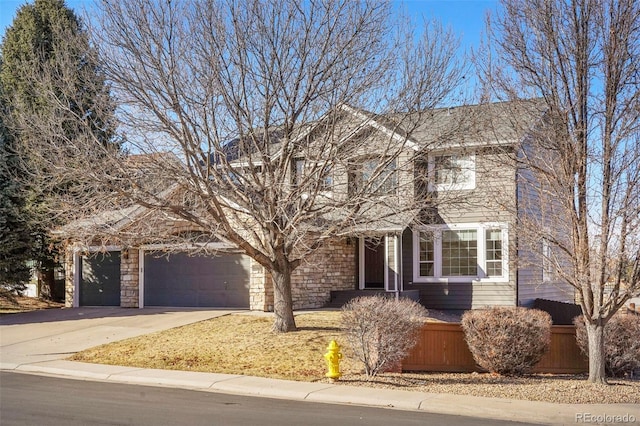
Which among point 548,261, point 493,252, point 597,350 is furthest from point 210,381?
point 493,252

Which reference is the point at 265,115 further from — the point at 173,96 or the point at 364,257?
the point at 364,257

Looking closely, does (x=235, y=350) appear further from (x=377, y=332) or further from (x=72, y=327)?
(x=72, y=327)

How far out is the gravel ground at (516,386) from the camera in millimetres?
11484

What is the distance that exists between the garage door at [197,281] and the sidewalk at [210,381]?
1.91m

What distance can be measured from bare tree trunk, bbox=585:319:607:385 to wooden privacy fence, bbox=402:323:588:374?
5.99ft

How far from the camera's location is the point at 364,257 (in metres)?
24.5

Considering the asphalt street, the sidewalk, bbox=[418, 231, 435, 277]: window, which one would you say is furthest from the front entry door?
the asphalt street

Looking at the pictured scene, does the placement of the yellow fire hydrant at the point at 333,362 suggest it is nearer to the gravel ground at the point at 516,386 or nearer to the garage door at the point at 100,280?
the gravel ground at the point at 516,386

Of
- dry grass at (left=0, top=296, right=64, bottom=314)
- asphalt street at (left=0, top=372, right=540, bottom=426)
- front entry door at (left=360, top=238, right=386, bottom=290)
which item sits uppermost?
front entry door at (left=360, top=238, right=386, bottom=290)

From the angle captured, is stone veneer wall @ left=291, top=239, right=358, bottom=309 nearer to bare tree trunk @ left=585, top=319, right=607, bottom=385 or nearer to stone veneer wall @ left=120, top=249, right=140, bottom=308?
stone veneer wall @ left=120, top=249, right=140, bottom=308

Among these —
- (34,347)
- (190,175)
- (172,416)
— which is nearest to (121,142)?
(190,175)

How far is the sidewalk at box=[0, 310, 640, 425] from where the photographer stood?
10320mm

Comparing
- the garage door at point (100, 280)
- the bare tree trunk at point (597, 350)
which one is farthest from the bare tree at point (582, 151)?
the garage door at point (100, 280)

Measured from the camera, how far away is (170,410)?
9961 millimetres
